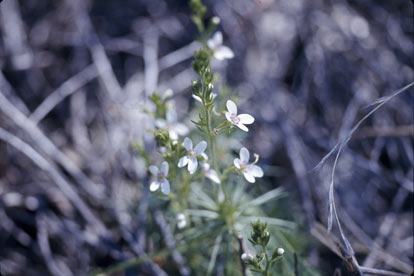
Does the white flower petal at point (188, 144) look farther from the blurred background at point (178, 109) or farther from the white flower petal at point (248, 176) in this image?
the blurred background at point (178, 109)

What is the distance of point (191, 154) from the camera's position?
9.14 feet

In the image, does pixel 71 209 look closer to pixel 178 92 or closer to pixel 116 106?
pixel 116 106

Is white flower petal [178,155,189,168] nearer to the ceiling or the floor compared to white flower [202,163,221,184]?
nearer to the ceiling

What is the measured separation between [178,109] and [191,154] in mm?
2457

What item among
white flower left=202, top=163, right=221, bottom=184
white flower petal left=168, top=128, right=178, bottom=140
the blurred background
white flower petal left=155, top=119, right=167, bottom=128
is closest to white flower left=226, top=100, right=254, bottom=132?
white flower left=202, top=163, right=221, bottom=184

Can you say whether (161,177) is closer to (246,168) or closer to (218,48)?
(246,168)

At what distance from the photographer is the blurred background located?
160 inches

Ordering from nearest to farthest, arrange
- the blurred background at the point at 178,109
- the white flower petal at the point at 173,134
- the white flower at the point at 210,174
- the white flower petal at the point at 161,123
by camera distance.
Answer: the white flower at the point at 210,174 < the white flower petal at the point at 173,134 < the white flower petal at the point at 161,123 < the blurred background at the point at 178,109

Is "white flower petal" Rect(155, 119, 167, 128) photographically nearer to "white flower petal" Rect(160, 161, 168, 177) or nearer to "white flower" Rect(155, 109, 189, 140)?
"white flower" Rect(155, 109, 189, 140)

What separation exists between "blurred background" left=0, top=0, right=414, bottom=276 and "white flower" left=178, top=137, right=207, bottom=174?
1517 mm

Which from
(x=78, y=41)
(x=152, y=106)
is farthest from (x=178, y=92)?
(x=78, y=41)

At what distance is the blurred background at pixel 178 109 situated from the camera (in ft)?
13.3

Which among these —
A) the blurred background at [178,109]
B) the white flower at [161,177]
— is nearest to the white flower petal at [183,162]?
the white flower at [161,177]

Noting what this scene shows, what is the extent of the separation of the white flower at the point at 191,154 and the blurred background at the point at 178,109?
152cm
